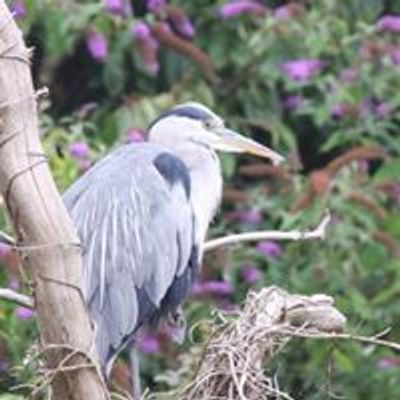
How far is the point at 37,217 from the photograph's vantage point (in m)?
2.40

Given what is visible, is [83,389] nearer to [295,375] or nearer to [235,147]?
[235,147]

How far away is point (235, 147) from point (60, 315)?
4.30ft

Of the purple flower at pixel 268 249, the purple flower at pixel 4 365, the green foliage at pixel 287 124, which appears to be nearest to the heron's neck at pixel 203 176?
the green foliage at pixel 287 124

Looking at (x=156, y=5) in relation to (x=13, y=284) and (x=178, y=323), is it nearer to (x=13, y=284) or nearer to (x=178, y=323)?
(x=13, y=284)

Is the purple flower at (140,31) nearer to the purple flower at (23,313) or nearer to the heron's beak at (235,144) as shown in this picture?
the heron's beak at (235,144)

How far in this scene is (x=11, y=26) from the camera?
242 centimetres

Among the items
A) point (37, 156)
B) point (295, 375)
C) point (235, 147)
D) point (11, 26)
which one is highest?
point (11, 26)

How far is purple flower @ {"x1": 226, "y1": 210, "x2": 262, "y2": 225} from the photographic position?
4.81 metres

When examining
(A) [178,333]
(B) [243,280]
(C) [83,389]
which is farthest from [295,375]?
(C) [83,389]

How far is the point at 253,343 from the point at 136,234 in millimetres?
628

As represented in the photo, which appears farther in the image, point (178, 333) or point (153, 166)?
point (178, 333)

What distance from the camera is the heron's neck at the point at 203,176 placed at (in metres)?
3.61

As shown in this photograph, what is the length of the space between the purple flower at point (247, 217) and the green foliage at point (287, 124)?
0.01 m

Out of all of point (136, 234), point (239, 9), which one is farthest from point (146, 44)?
point (136, 234)
